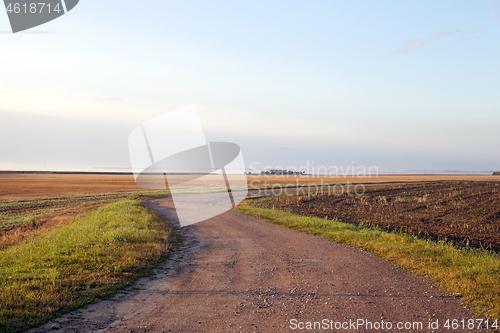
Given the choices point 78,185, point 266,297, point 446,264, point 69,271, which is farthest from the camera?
point 78,185

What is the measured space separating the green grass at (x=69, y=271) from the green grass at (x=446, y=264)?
24.4 ft

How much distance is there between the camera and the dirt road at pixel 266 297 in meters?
5.47

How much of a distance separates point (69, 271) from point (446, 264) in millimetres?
10340

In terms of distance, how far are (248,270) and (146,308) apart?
3.48 meters

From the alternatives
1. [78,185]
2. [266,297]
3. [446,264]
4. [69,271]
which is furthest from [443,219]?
[78,185]

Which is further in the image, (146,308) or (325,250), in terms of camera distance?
(325,250)

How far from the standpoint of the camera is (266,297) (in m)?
6.77

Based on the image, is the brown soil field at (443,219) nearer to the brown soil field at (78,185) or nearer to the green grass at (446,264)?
the green grass at (446,264)

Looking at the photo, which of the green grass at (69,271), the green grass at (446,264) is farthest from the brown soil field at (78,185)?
the green grass at (446,264)

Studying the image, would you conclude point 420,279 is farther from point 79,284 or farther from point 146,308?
point 79,284

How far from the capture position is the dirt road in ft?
17.9

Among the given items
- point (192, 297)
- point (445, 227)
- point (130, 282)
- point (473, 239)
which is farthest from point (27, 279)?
point (445, 227)

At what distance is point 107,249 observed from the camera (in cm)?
1003

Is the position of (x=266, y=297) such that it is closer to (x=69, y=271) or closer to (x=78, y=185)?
(x=69, y=271)
